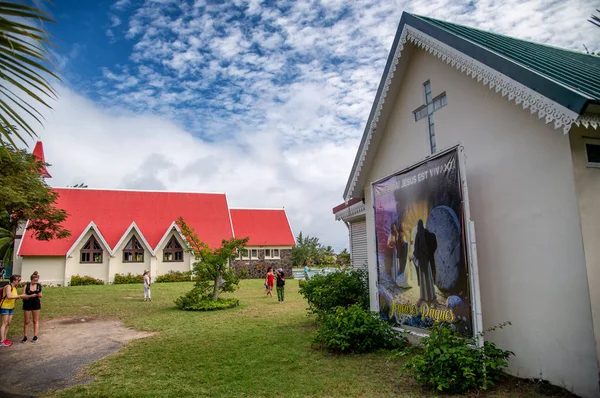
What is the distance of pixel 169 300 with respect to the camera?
20.4 meters

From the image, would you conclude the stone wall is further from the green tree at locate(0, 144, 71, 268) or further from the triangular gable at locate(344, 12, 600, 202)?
the triangular gable at locate(344, 12, 600, 202)

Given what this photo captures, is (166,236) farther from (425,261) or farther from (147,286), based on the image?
(425,261)

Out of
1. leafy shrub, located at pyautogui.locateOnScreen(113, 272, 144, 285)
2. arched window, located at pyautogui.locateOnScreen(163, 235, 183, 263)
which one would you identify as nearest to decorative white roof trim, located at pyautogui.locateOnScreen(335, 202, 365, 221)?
arched window, located at pyautogui.locateOnScreen(163, 235, 183, 263)

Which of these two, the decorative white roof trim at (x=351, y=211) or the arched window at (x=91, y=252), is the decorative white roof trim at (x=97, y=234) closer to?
the arched window at (x=91, y=252)

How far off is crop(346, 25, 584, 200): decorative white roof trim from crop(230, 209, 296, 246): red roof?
30.4 metres

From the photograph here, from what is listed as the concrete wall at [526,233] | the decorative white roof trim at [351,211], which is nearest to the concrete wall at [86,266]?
the decorative white roof trim at [351,211]

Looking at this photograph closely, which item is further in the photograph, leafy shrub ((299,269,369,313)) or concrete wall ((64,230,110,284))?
concrete wall ((64,230,110,284))

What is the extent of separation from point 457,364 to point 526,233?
2.30 m

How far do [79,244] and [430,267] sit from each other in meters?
32.0

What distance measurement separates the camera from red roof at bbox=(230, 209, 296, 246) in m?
40.4

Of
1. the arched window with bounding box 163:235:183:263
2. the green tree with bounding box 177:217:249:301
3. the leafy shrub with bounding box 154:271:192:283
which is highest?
the arched window with bounding box 163:235:183:263

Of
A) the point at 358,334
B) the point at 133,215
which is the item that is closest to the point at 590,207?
the point at 358,334

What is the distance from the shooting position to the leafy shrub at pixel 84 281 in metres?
31.4

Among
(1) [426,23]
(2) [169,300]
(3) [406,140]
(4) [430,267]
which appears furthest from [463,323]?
(2) [169,300]
